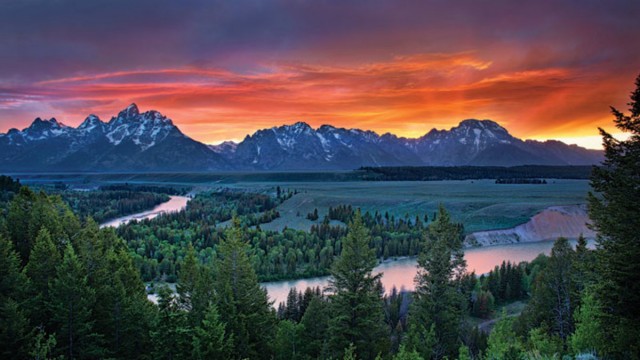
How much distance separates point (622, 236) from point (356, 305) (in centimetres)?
1445

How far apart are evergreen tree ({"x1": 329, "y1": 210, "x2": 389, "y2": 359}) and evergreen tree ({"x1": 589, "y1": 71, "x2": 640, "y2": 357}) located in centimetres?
1272

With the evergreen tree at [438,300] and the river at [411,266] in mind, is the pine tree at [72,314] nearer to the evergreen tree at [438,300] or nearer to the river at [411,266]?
the evergreen tree at [438,300]

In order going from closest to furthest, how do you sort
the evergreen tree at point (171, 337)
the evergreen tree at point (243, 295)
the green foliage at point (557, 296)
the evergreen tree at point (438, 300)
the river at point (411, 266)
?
the evergreen tree at point (171, 337) < the evergreen tree at point (243, 295) < the evergreen tree at point (438, 300) < the green foliage at point (557, 296) < the river at point (411, 266)

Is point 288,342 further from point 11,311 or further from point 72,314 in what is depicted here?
point 11,311

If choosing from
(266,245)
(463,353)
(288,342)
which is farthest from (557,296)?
(266,245)

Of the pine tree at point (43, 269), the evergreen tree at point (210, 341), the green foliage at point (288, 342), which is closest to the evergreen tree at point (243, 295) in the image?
the green foliage at point (288, 342)

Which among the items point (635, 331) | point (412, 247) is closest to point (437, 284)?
point (635, 331)

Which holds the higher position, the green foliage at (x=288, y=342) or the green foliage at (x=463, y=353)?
the green foliage at (x=463, y=353)

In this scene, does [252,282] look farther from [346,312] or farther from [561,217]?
[561,217]

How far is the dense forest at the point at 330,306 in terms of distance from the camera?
1764cm

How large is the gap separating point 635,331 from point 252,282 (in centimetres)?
2038

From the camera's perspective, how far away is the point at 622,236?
17.4m

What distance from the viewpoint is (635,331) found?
1633 cm

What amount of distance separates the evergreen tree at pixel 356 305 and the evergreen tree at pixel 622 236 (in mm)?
12723
